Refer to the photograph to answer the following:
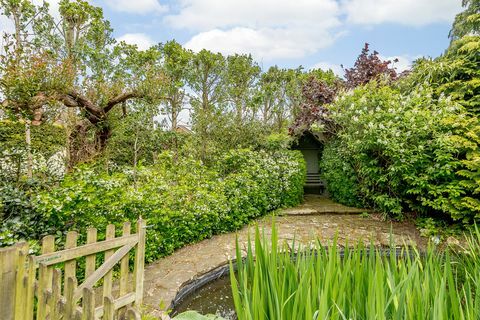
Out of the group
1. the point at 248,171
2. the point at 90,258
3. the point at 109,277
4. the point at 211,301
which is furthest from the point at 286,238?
the point at 90,258

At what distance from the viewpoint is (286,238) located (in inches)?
178

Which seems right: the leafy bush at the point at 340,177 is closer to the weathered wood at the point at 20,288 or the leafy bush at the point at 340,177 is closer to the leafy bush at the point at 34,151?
the leafy bush at the point at 34,151

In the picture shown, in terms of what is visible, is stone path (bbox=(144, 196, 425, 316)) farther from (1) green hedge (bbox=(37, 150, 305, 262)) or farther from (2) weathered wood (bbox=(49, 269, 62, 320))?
(2) weathered wood (bbox=(49, 269, 62, 320))

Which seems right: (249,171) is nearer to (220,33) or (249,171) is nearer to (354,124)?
(354,124)

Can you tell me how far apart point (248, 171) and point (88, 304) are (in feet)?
17.2

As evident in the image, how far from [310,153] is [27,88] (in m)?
9.95

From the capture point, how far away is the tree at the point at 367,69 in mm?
9516

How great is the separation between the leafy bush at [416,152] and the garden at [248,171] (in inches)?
1.3

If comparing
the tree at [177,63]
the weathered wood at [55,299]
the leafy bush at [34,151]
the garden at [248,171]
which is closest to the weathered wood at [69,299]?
the weathered wood at [55,299]

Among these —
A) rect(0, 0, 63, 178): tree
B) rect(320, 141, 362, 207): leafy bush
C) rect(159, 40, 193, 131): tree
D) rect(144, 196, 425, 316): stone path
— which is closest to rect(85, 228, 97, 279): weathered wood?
rect(144, 196, 425, 316): stone path

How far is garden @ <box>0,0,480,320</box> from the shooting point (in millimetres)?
1376

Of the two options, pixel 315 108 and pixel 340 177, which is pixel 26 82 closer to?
pixel 340 177

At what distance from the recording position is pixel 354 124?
22.3 feet

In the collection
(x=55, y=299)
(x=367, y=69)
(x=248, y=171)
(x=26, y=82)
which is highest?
(x=367, y=69)
